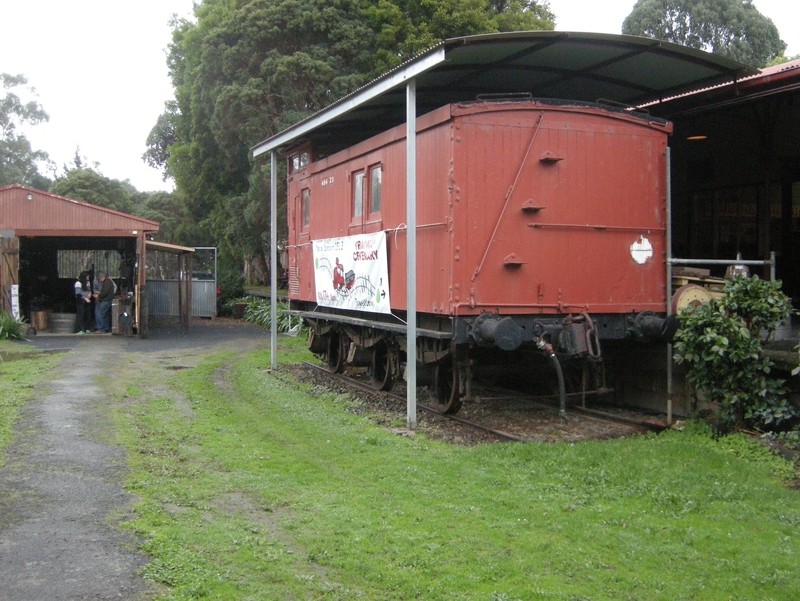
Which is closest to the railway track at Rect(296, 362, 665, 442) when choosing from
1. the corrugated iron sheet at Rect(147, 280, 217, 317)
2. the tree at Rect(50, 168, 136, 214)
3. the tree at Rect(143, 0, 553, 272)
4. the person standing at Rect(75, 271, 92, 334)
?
the person standing at Rect(75, 271, 92, 334)

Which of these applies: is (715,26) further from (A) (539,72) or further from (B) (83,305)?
(A) (539,72)

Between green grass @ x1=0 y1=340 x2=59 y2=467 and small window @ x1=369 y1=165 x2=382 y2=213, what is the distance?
4.95 m

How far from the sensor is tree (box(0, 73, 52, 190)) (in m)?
58.5

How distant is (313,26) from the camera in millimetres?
23125

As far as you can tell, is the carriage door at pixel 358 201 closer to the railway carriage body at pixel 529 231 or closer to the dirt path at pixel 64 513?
the railway carriage body at pixel 529 231

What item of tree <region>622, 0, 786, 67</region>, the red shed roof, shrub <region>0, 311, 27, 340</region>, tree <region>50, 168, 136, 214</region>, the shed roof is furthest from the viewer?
tree <region>50, 168, 136, 214</region>

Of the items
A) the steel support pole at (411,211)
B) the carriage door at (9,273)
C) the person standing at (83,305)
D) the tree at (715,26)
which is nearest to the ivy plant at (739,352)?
the steel support pole at (411,211)

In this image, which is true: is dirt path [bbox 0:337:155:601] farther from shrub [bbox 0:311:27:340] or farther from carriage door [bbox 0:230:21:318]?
carriage door [bbox 0:230:21:318]

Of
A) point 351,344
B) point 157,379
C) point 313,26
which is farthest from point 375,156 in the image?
point 313,26

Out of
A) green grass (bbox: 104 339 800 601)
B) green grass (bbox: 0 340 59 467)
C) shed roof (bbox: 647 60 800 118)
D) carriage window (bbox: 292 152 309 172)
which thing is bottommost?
green grass (bbox: 104 339 800 601)

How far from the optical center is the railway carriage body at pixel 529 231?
8.48 meters

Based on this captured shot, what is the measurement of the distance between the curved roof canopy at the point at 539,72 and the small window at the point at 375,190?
0.85 meters

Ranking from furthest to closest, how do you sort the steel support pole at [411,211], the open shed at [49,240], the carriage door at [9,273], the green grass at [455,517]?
the open shed at [49,240], the carriage door at [9,273], the steel support pole at [411,211], the green grass at [455,517]

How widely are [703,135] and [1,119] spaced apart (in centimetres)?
5803
